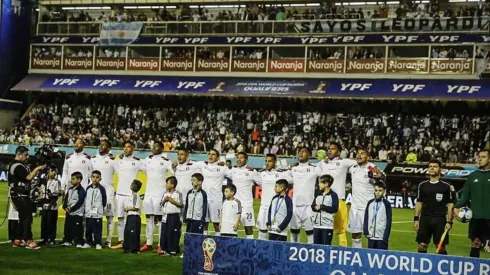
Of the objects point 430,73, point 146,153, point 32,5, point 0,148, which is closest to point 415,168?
point 430,73

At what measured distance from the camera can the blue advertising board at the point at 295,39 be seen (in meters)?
42.9

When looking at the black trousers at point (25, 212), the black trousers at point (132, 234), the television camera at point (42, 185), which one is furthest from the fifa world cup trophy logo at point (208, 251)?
the television camera at point (42, 185)

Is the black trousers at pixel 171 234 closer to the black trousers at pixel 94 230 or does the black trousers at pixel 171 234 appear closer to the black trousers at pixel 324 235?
the black trousers at pixel 94 230

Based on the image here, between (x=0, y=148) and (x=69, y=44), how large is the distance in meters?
11.0

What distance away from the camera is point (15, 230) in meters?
18.6

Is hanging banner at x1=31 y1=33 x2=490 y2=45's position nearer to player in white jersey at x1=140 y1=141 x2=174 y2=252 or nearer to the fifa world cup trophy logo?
player in white jersey at x1=140 y1=141 x2=174 y2=252

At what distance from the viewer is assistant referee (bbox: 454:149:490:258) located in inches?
598

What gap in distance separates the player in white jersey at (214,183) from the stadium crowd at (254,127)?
1850cm

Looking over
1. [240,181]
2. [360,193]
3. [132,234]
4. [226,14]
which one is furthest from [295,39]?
[360,193]

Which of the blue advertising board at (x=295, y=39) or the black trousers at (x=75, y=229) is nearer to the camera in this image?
the black trousers at (x=75, y=229)

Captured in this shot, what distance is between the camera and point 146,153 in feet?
133

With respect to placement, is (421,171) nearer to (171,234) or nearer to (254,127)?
(254,127)

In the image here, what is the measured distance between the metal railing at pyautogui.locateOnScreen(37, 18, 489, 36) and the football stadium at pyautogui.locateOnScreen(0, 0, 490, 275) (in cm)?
9

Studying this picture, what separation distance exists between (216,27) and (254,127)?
7.22 meters
